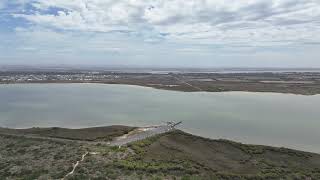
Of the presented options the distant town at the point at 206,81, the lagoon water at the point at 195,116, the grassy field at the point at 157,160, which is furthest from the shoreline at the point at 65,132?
the distant town at the point at 206,81

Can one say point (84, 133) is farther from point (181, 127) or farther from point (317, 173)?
point (317, 173)

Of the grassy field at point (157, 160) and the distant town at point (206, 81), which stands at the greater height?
the distant town at point (206, 81)

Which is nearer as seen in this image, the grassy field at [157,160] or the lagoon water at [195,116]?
the grassy field at [157,160]

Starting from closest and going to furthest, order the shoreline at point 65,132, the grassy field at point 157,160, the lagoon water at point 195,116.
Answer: the grassy field at point 157,160 < the shoreline at point 65,132 < the lagoon water at point 195,116

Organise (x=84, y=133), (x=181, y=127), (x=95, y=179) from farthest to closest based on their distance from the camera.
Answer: (x=181, y=127) → (x=84, y=133) → (x=95, y=179)

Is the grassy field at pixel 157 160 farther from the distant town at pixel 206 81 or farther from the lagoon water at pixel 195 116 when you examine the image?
the distant town at pixel 206 81

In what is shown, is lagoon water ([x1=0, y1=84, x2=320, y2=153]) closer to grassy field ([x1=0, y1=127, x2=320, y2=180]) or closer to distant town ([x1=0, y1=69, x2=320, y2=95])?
grassy field ([x1=0, y1=127, x2=320, y2=180])

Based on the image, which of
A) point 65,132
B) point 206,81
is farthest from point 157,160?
point 206,81

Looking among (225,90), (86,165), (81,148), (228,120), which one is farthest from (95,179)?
(225,90)
